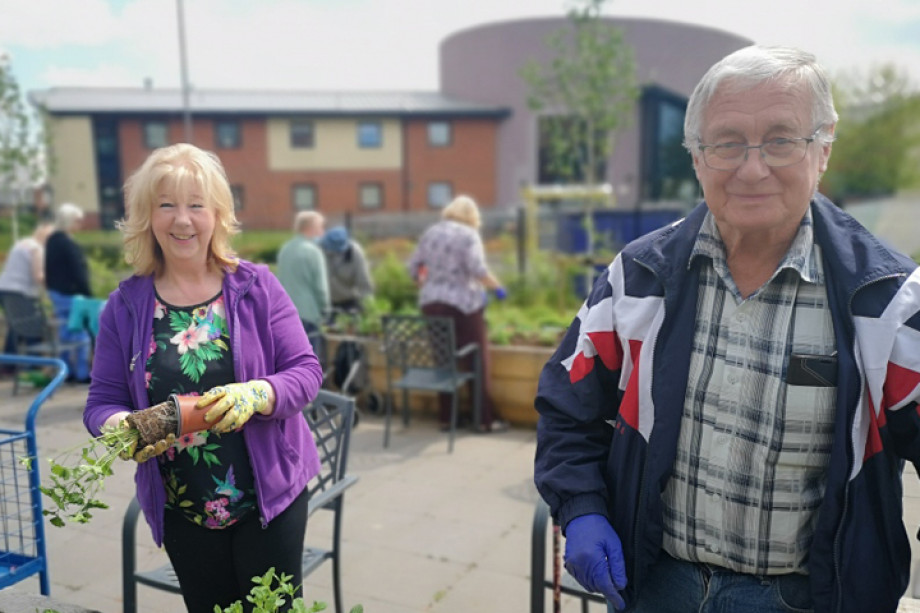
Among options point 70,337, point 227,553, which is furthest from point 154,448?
point 70,337

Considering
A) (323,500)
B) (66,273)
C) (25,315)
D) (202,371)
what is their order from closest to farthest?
1. (202,371)
2. (323,500)
3. (25,315)
4. (66,273)

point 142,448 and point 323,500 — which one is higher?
point 142,448

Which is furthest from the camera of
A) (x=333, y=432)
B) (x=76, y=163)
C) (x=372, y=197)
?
(x=372, y=197)

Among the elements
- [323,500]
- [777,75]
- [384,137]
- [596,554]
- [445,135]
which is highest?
[445,135]

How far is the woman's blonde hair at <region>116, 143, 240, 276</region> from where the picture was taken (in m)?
1.95

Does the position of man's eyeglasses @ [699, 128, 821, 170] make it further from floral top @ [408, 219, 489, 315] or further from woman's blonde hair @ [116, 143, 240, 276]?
floral top @ [408, 219, 489, 315]

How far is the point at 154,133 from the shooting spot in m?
32.4

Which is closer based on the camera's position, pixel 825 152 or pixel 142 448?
pixel 825 152

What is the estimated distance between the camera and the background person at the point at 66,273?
713 centimetres

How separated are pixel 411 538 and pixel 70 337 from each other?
518 centimetres

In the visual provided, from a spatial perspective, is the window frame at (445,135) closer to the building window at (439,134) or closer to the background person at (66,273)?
the building window at (439,134)

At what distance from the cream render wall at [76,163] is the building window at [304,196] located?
27.1 feet

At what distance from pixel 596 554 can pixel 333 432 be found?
1446 mm

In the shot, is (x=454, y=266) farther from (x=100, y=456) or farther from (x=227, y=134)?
(x=227, y=134)
